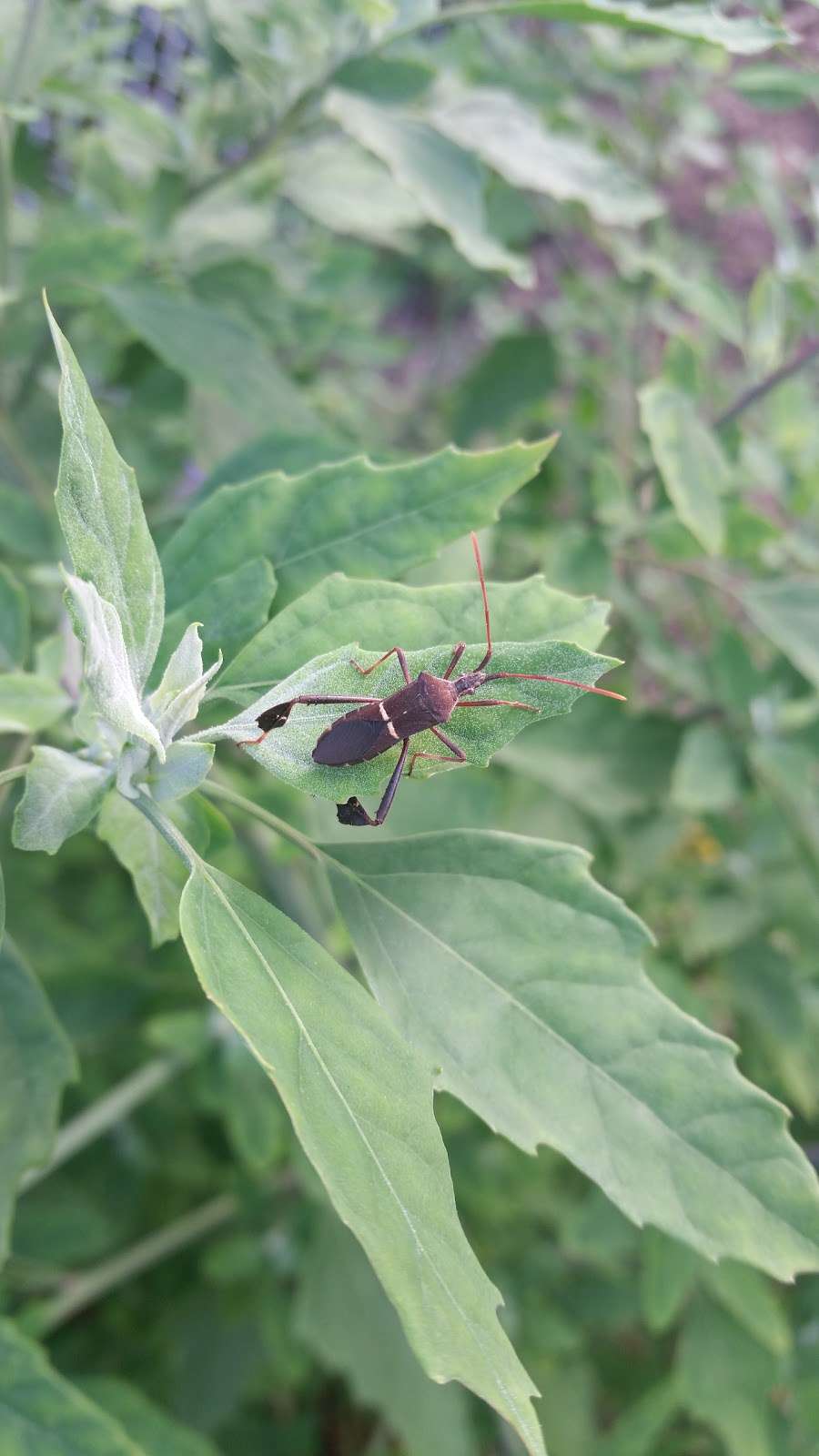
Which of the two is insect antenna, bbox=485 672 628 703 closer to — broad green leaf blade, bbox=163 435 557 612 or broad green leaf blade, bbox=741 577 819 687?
broad green leaf blade, bbox=163 435 557 612

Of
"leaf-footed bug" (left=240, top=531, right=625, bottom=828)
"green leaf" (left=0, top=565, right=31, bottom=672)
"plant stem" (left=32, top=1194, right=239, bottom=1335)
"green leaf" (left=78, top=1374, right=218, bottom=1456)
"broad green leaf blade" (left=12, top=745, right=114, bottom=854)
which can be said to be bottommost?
"plant stem" (left=32, top=1194, right=239, bottom=1335)

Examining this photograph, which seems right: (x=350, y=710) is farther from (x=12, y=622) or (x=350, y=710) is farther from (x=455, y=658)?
(x=12, y=622)

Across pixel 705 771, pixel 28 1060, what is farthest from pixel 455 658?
pixel 705 771

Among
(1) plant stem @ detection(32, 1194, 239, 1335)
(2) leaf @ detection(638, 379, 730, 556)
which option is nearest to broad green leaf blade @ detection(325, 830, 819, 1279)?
(2) leaf @ detection(638, 379, 730, 556)

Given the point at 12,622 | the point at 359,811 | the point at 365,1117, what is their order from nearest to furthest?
the point at 365,1117 → the point at 359,811 → the point at 12,622

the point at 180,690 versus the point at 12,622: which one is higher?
the point at 180,690

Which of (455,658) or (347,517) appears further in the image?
(347,517)

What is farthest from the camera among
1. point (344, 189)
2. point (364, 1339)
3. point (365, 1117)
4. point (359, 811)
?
point (364, 1339)
